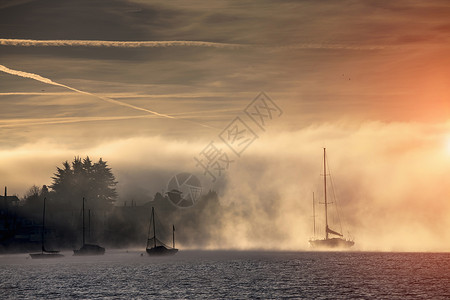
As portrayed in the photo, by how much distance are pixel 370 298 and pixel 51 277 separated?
→ 294ft

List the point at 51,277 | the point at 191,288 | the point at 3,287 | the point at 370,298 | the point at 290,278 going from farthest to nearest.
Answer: the point at 51,277
the point at 290,278
the point at 3,287
the point at 191,288
the point at 370,298

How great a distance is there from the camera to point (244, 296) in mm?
132250

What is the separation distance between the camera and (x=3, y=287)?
6275 inches

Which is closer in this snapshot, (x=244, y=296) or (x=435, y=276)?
(x=244, y=296)

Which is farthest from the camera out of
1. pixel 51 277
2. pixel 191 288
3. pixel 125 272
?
pixel 125 272

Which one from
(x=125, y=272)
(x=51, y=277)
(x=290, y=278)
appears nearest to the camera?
(x=290, y=278)

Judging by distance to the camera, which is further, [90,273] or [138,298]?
[90,273]

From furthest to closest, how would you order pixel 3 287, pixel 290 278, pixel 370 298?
pixel 290 278, pixel 3 287, pixel 370 298

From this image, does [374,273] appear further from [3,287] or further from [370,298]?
[3,287]

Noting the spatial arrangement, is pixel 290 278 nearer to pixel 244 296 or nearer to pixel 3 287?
pixel 244 296

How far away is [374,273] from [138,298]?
270 ft

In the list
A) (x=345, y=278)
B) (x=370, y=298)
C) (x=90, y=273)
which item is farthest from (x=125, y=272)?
(x=370, y=298)

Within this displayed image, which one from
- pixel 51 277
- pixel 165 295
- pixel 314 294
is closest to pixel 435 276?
pixel 314 294

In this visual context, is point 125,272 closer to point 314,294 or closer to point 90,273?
point 90,273
